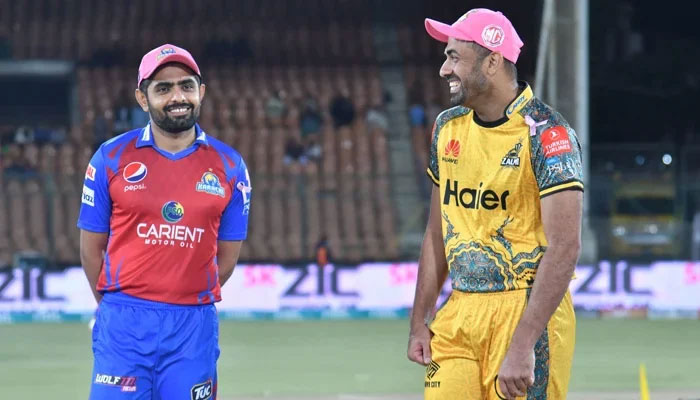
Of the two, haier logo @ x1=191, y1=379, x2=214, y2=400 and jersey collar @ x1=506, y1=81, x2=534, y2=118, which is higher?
jersey collar @ x1=506, y1=81, x2=534, y2=118

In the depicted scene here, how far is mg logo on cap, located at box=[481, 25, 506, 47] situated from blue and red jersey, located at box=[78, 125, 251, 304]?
4.24ft

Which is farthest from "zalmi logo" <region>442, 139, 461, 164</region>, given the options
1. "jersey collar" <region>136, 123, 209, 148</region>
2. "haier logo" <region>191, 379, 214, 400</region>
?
"haier logo" <region>191, 379, 214, 400</region>

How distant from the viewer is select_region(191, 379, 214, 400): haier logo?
16.1 ft

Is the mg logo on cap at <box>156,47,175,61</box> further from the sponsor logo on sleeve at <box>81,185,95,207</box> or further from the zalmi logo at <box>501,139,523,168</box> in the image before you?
the zalmi logo at <box>501,139,523,168</box>

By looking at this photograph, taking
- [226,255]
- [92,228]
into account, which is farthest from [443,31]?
[92,228]

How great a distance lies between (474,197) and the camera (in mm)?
4441

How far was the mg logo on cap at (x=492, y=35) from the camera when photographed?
4344 mm

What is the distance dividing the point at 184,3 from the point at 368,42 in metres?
4.26

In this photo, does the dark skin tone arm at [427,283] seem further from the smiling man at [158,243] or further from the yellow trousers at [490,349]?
the smiling man at [158,243]

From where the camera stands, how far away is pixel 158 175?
4957mm

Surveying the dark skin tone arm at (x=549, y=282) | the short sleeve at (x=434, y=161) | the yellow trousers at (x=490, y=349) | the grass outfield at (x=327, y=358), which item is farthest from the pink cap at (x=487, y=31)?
the grass outfield at (x=327, y=358)

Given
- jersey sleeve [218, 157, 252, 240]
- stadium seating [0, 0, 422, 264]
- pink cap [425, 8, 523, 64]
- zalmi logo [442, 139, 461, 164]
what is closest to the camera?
pink cap [425, 8, 523, 64]

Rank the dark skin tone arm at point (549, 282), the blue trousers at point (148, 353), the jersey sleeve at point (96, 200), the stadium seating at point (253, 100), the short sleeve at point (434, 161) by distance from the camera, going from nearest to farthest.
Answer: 1. the dark skin tone arm at point (549, 282)
2. the short sleeve at point (434, 161)
3. the blue trousers at point (148, 353)
4. the jersey sleeve at point (96, 200)
5. the stadium seating at point (253, 100)

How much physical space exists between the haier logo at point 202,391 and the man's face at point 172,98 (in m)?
0.98
